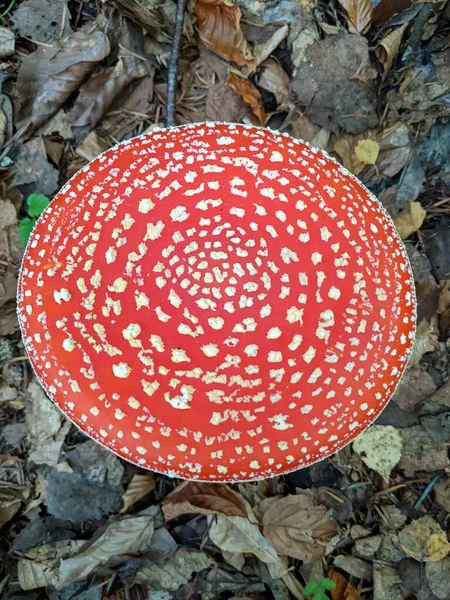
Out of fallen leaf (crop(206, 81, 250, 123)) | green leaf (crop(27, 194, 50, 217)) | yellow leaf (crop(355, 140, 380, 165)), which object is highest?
fallen leaf (crop(206, 81, 250, 123))

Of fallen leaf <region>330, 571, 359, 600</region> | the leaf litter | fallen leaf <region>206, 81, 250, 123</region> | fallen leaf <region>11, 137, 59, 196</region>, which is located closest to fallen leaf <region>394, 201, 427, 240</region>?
the leaf litter

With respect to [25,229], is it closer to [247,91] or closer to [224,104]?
[224,104]

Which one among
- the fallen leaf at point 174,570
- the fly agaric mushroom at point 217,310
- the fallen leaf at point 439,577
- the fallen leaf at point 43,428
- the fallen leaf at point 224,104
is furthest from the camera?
the fallen leaf at point 224,104

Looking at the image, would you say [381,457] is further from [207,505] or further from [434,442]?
[207,505]

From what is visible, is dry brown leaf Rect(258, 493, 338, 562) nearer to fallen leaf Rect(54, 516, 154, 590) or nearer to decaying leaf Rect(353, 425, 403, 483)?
decaying leaf Rect(353, 425, 403, 483)

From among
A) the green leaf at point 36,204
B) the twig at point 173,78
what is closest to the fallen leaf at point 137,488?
the green leaf at point 36,204

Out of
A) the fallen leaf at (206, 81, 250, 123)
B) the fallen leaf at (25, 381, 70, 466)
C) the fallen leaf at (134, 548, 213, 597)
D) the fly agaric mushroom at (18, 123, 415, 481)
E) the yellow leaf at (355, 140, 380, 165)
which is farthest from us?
the fallen leaf at (206, 81, 250, 123)

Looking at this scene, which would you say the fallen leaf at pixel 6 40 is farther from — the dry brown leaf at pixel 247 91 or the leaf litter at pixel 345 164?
the dry brown leaf at pixel 247 91
